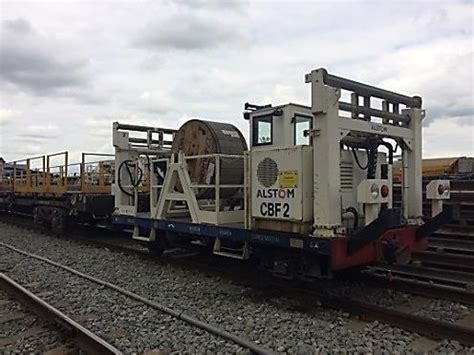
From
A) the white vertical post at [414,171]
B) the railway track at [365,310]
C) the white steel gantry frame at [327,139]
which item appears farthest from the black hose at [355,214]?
the white vertical post at [414,171]

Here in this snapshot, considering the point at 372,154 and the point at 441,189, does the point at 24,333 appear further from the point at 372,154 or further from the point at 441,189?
the point at 441,189

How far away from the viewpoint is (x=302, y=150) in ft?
20.7

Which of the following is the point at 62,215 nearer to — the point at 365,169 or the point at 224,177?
the point at 224,177

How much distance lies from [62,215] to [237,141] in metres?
8.09

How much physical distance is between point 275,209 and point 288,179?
0.53m

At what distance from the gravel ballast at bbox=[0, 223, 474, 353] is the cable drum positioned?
5.73 feet

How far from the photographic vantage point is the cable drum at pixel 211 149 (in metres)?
8.44

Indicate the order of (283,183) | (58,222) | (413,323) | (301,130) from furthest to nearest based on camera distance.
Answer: (58,222) < (301,130) < (283,183) < (413,323)

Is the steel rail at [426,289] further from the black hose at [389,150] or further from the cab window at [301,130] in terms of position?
the cab window at [301,130]

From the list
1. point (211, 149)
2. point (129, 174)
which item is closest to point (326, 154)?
point (211, 149)

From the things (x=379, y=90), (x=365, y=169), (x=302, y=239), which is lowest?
(x=302, y=239)

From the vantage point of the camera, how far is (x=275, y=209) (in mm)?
6727

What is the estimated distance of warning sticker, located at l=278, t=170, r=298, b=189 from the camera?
6.36 metres

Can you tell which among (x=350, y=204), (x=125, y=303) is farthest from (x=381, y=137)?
(x=125, y=303)
